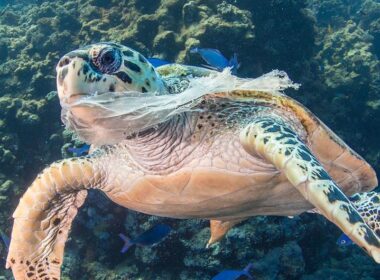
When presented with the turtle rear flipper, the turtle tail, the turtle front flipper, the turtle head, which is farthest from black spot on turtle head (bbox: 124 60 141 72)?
the turtle rear flipper

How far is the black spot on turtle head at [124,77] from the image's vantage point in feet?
5.22

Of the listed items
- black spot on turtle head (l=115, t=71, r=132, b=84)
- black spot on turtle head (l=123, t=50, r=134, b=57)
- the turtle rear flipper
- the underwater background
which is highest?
black spot on turtle head (l=123, t=50, r=134, b=57)

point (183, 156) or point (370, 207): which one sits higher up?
point (183, 156)

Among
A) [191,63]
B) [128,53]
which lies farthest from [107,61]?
[191,63]

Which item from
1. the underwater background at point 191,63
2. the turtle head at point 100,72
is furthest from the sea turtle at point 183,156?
the underwater background at point 191,63

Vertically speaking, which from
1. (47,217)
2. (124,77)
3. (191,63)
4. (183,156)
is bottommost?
(191,63)

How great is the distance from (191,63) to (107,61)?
450 cm

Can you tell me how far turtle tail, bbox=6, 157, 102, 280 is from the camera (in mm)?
2385

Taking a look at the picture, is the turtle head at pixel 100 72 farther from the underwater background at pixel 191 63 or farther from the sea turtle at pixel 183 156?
the underwater background at pixel 191 63

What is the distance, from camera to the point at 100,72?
155cm

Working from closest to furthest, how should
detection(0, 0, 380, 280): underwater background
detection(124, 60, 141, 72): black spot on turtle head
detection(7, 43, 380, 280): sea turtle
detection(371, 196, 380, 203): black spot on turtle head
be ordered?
detection(7, 43, 380, 280): sea turtle
detection(124, 60, 141, 72): black spot on turtle head
detection(371, 196, 380, 203): black spot on turtle head
detection(0, 0, 380, 280): underwater background

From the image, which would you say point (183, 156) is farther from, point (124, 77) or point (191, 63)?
point (191, 63)

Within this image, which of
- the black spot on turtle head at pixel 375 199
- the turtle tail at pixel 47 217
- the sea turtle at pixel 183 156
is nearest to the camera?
the sea turtle at pixel 183 156

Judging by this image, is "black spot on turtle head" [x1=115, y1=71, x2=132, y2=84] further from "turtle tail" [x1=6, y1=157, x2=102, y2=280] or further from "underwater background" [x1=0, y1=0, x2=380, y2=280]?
"underwater background" [x1=0, y1=0, x2=380, y2=280]
